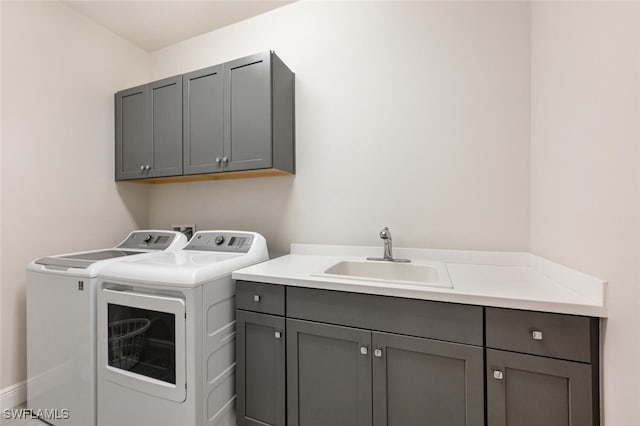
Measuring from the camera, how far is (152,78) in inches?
101

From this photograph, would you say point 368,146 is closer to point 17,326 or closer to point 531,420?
point 531,420

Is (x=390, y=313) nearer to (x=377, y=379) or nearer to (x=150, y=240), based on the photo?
(x=377, y=379)

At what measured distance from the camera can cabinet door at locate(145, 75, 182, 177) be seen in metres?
1.98

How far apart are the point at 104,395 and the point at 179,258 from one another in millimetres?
762

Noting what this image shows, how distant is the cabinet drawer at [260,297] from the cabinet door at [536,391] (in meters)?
0.88

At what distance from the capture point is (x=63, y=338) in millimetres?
1469

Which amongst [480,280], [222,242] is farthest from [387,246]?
[222,242]

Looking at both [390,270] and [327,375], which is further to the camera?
[390,270]

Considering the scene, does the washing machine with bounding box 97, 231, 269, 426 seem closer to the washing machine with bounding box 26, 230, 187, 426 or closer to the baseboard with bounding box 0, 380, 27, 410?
the washing machine with bounding box 26, 230, 187, 426

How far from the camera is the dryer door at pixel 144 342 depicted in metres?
1.23

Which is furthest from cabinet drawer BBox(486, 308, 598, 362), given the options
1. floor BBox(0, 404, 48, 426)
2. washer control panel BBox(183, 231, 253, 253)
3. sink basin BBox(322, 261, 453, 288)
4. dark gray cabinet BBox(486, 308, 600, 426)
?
floor BBox(0, 404, 48, 426)

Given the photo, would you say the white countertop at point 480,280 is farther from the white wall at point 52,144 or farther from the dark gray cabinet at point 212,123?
the white wall at point 52,144

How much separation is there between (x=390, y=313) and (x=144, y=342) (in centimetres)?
123

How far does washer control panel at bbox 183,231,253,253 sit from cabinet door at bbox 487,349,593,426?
1388mm
